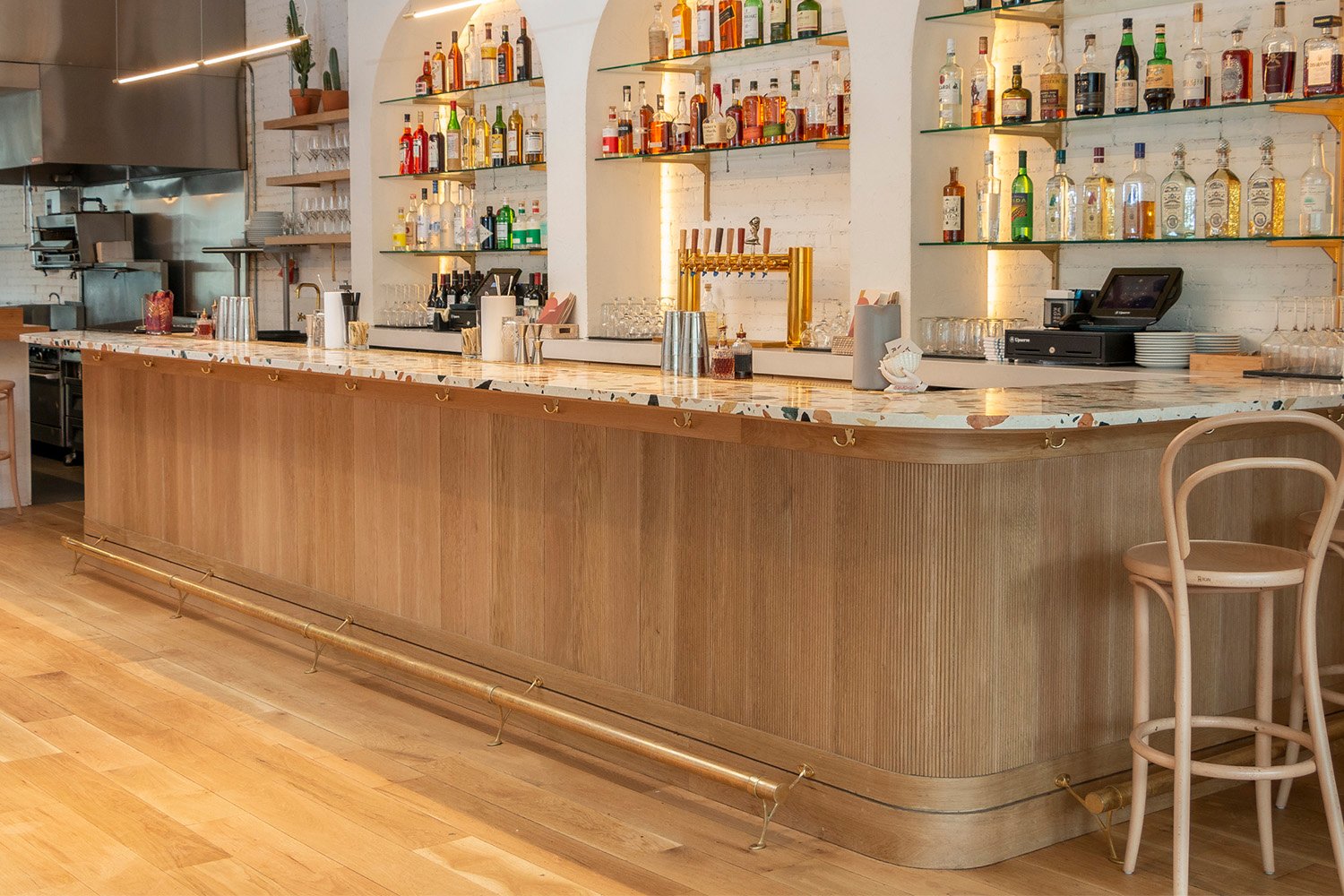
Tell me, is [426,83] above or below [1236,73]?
above

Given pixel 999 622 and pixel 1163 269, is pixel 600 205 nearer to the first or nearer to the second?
pixel 1163 269

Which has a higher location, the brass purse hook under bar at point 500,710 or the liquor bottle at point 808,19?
the liquor bottle at point 808,19

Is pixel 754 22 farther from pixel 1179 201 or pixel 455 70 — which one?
pixel 455 70

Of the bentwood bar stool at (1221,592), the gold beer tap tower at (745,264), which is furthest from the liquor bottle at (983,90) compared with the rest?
the bentwood bar stool at (1221,592)

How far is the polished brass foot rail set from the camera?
356 cm

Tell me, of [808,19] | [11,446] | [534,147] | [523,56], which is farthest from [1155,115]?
[11,446]

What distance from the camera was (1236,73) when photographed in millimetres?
4641

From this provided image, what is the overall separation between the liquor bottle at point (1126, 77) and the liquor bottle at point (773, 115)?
1.48m

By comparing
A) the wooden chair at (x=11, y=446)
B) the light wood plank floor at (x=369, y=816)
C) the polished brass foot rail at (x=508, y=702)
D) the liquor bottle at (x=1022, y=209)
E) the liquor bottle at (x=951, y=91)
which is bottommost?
the light wood plank floor at (x=369, y=816)

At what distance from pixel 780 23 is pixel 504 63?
1967 mm

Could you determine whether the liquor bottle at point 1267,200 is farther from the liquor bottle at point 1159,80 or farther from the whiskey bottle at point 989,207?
the whiskey bottle at point 989,207

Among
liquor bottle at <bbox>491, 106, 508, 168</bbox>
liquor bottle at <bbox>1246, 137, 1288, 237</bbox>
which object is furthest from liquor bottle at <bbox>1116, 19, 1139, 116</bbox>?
liquor bottle at <bbox>491, 106, 508, 168</bbox>

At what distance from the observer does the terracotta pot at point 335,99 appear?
345 inches

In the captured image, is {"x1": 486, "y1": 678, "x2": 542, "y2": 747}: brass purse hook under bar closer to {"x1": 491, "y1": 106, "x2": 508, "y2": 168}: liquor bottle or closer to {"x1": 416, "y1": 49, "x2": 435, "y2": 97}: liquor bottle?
{"x1": 491, "y1": 106, "x2": 508, "y2": 168}: liquor bottle
